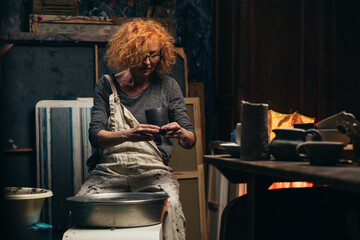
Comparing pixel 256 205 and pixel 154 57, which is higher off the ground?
pixel 154 57

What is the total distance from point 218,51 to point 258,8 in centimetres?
91

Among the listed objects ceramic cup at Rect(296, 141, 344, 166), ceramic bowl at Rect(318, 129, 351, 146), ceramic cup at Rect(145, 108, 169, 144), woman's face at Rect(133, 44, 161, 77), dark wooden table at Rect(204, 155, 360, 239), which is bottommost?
dark wooden table at Rect(204, 155, 360, 239)

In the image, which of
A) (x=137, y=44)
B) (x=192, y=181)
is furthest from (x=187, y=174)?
(x=137, y=44)

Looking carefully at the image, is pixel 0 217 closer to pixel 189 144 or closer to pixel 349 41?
pixel 189 144

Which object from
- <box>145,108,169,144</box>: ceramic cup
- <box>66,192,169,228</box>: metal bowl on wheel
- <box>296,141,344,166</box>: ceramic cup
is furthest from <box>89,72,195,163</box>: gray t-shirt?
<box>296,141,344,166</box>: ceramic cup

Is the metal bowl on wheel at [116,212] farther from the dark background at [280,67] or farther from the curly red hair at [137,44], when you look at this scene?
the dark background at [280,67]

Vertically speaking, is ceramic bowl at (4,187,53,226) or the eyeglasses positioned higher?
the eyeglasses

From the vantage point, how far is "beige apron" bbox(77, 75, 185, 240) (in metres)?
2.58

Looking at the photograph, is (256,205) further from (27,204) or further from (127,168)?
(27,204)

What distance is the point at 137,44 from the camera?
9.11 feet

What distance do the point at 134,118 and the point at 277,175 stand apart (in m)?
1.46

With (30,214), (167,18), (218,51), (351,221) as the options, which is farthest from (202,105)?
(351,221)

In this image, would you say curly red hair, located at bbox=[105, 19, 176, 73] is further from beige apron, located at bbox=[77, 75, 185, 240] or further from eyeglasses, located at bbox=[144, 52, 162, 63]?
beige apron, located at bbox=[77, 75, 185, 240]

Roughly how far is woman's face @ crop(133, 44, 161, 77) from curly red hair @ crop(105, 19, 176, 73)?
0.02 m
